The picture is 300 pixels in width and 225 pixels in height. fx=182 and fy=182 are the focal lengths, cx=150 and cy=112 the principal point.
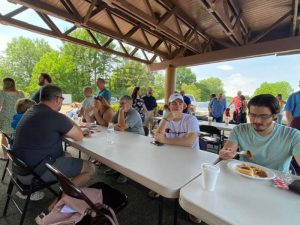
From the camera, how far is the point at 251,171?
1.11 m

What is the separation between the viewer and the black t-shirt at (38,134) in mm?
1532

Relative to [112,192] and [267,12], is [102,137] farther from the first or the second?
[267,12]

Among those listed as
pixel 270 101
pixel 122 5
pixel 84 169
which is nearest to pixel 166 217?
→ pixel 84 169

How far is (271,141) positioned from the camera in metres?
1.27

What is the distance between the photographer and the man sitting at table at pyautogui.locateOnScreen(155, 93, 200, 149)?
68.6 inches

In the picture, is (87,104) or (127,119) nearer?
(127,119)

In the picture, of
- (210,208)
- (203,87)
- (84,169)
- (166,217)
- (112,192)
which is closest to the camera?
(210,208)

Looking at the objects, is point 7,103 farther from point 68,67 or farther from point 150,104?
point 68,67

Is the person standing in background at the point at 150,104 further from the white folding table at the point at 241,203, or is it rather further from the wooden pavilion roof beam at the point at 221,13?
the white folding table at the point at 241,203

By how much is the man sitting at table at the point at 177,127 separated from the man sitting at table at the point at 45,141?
2.65 ft

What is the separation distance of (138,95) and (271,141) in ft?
12.1

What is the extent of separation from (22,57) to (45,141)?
2306cm

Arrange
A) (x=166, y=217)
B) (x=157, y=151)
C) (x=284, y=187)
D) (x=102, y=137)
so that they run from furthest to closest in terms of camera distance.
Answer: (x=102, y=137) → (x=166, y=217) → (x=157, y=151) → (x=284, y=187)

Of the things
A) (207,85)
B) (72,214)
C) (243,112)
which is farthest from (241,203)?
(207,85)
